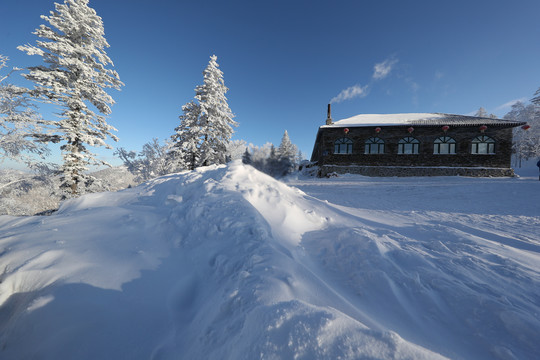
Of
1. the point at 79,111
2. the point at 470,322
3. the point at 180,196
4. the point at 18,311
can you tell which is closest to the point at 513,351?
the point at 470,322

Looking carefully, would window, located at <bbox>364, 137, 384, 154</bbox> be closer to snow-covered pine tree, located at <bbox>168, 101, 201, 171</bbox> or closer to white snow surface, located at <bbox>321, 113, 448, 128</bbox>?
white snow surface, located at <bbox>321, 113, 448, 128</bbox>

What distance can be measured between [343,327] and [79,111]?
1408cm

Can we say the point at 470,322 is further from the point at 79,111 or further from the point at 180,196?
the point at 79,111

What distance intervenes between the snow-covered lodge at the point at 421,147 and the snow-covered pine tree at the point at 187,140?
43.2 ft

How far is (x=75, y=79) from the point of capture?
9.26 meters

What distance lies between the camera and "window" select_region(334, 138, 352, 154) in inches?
737

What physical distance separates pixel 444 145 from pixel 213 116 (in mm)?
22401

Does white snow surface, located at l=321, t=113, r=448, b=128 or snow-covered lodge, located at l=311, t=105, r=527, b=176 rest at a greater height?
white snow surface, located at l=321, t=113, r=448, b=128

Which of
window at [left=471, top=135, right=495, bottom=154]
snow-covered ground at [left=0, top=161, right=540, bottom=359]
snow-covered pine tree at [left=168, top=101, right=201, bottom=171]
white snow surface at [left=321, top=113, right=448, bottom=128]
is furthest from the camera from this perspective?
white snow surface at [left=321, top=113, right=448, bottom=128]

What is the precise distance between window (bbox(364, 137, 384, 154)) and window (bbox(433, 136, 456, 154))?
Result: 15.8 ft

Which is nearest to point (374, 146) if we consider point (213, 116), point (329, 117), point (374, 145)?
point (374, 145)

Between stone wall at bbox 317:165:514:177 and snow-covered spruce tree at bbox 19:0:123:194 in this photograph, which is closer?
snow-covered spruce tree at bbox 19:0:123:194

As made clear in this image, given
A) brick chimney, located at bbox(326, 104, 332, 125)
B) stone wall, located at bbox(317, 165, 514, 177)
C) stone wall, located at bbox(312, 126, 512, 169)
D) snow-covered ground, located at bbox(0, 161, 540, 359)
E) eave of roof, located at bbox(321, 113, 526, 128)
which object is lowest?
snow-covered ground, located at bbox(0, 161, 540, 359)

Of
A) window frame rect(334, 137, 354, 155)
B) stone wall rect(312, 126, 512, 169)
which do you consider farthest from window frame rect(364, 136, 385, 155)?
window frame rect(334, 137, 354, 155)
